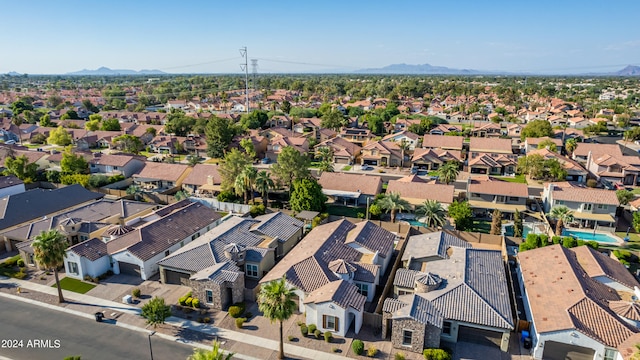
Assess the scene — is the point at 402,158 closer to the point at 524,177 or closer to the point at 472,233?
the point at 524,177

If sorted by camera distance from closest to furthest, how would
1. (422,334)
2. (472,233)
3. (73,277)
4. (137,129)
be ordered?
(422,334)
(73,277)
(472,233)
(137,129)

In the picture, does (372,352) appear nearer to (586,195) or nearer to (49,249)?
(49,249)

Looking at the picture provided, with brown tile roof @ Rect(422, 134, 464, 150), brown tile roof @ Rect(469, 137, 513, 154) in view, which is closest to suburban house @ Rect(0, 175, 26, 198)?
brown tile roof @ Rect(422, 134, 464, 150)

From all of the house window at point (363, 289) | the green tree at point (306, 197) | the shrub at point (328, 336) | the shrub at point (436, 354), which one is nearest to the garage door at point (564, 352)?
the shrub at point (436, 354)

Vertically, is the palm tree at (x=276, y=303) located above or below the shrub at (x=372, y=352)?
above

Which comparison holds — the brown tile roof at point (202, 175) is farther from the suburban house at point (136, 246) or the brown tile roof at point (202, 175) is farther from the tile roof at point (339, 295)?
the tile roof at point (339, 295)

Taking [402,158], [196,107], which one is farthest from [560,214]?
[196,107]

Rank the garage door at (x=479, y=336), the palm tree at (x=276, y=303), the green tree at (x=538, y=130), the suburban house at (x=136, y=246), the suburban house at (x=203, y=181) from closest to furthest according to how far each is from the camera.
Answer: the palm tree at (x=276, y=303) < the garage door at (x=479, y=336) < the suburban house at (x=136, y=246) < the suburban house at (x=203, y=181) < the green tree at (x=538, y=130)
